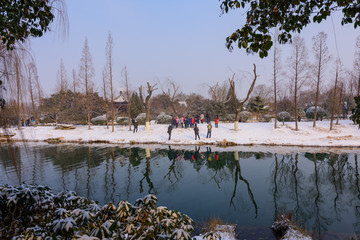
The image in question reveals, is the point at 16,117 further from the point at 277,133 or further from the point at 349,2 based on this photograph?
the point at 277,133

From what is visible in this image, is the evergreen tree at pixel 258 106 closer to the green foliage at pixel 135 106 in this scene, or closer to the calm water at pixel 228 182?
the green foliage at pixel 135 106

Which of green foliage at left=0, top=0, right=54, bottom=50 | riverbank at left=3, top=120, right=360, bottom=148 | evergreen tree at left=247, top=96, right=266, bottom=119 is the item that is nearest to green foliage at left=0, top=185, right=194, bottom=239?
green foliage at left=0, top=0, right=54, bottom=50

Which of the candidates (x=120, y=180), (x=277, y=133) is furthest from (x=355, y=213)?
(x=277, y=133)

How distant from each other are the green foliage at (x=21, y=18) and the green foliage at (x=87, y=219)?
2450 millimetres

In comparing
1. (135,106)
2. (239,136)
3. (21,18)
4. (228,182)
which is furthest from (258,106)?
(21,18)

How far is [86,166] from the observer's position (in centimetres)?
1359

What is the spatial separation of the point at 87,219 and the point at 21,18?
3.30 meters

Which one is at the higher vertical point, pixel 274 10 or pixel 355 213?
pixel 274 10

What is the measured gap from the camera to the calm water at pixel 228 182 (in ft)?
21.9

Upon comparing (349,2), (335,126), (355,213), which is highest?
(349,2)

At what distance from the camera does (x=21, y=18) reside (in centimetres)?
344

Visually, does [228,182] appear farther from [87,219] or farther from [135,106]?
[135,106]

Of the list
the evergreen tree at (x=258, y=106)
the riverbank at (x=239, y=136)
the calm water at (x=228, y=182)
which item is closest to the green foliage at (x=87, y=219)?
the calm water at (x=228, y=182)

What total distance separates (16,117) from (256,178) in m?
10.3
